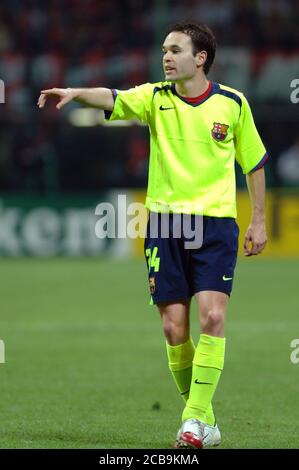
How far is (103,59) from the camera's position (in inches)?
898

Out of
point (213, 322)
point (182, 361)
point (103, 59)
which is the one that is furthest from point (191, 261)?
point (103, 59)

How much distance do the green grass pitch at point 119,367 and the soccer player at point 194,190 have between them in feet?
1.78

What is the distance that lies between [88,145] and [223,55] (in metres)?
3.38

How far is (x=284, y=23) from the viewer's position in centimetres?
2336

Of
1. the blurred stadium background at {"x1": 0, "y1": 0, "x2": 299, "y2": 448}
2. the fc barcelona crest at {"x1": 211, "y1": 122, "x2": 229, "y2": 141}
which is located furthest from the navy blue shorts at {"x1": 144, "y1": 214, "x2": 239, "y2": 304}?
the blurred stadium background at {"x1": 0, "y1": 0, "x2": 299, "y2": 448}

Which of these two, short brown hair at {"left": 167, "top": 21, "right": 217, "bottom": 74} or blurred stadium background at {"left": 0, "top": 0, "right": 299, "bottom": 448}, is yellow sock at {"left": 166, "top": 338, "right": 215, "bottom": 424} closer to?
blurred stadium background at {"left": 0, "top": 0, "right": 299, "bottom": 448}

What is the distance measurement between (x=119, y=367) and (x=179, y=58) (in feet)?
12.8

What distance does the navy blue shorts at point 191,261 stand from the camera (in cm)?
605

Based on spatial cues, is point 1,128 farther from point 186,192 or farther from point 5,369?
point 186,192

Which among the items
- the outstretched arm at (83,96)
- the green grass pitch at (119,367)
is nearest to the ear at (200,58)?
the outstretched arm at (83,96)

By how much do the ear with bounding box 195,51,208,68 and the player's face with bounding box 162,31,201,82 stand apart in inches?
1.1

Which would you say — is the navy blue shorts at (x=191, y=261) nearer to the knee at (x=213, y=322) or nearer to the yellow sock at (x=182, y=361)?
the knee at (x=213, y=322)

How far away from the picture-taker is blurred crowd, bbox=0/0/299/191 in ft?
67.5

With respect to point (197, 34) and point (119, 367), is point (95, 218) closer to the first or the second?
point (119, 367)
